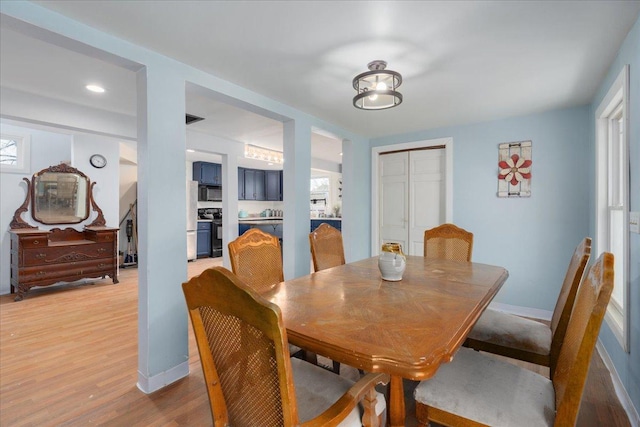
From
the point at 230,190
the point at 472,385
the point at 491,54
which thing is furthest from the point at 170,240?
the point at 230,190

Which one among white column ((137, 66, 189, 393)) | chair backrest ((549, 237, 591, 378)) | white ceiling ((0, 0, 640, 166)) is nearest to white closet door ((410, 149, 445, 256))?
white ceiling ((0, 0, 640, 166))

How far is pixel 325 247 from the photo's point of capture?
2613 mm

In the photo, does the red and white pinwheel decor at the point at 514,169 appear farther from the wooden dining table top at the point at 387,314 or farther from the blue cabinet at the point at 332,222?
the blue cabinet at the point at 332,222

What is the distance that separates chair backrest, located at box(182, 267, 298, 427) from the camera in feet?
2.49

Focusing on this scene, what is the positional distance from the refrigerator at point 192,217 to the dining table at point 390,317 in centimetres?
521

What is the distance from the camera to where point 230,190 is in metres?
4.97

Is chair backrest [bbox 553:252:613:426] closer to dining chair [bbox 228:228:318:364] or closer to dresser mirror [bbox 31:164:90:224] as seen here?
dining chair [bbox 228:228:318:364]

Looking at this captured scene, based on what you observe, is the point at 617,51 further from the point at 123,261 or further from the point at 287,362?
the point at 123,261

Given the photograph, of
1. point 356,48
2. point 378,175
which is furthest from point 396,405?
point 378,175

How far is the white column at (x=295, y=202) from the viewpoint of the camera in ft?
10.4

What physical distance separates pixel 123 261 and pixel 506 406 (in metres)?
6.76

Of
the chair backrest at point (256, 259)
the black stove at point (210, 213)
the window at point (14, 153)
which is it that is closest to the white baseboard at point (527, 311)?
the chair backrest at point (256, 259)

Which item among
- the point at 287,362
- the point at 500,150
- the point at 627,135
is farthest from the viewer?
the point at 500,150

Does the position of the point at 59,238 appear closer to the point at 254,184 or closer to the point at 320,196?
the point at 254,184
